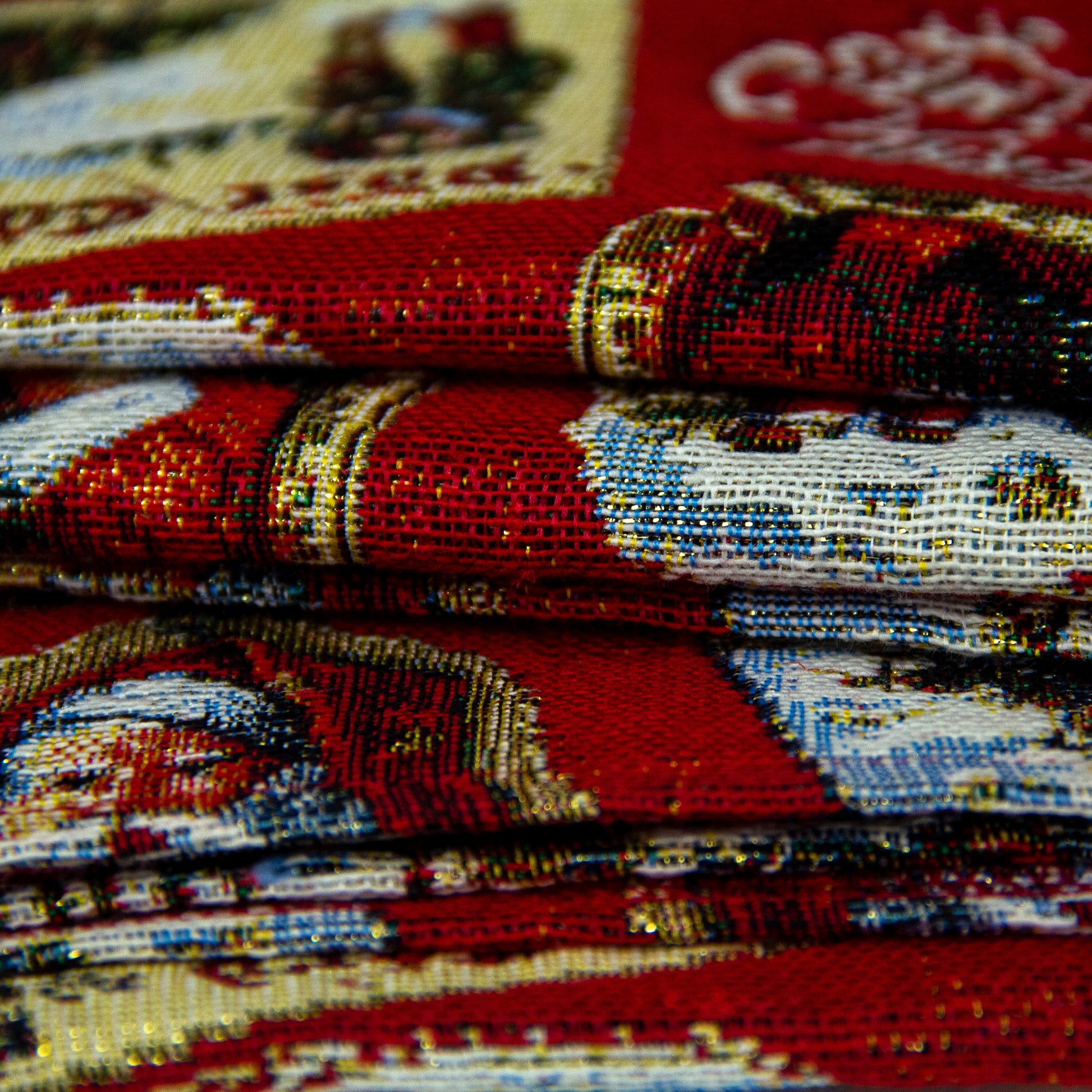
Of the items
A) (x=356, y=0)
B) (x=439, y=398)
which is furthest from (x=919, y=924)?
(x=356, y=0)

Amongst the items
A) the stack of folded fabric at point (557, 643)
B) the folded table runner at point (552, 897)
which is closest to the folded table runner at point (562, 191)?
the stack of folded fabric at point (557, 643)

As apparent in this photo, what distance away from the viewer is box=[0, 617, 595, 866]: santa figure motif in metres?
0.25

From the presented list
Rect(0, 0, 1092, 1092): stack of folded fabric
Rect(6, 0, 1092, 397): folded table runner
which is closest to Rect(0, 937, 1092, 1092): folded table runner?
Rect(0, 0, 1092, 1092): stack of folded fabric

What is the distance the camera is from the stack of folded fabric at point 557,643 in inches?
9.9

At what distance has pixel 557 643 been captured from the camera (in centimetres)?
31

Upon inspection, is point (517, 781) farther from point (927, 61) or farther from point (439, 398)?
point (927, 61)

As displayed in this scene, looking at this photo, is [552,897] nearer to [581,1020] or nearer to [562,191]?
[581,1020]

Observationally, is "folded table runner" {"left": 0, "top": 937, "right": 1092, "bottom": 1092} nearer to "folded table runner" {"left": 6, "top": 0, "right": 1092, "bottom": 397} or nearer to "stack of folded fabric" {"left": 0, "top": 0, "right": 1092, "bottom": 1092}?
"stack of folded fabric" {"left": 0, "top": 0, "right": 1092, "bottom": 1092}

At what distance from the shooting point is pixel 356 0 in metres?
0.45

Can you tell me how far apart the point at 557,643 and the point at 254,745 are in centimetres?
8

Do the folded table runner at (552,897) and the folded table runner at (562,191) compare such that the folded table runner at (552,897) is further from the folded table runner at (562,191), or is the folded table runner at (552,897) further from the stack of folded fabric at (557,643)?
the folded table runner at (562,191)

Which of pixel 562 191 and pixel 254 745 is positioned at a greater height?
pixel 562 191

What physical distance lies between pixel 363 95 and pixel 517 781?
269 millimetres

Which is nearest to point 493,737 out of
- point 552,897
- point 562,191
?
point 552,897
